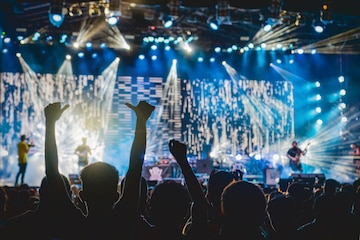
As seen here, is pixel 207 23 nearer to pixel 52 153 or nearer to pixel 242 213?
pixel 52 153

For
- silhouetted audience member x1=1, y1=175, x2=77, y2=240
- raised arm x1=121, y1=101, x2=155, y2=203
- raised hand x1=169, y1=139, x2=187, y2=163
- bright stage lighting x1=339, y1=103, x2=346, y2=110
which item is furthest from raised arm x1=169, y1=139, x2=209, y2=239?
bright stage lighting x1=339, y1=103, x2=346, y2=110

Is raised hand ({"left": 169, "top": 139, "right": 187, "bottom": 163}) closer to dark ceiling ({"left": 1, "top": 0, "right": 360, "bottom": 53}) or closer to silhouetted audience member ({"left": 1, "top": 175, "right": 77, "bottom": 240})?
silhouetted audience member ({"left": 1, "top": 175, "right": 77, "bottom": 240})

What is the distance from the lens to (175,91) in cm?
1702

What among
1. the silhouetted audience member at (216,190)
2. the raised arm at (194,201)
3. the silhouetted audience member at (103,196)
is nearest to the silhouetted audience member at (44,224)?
the silhouetted audience member at (103,196)

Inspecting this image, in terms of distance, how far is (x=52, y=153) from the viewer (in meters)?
2.23

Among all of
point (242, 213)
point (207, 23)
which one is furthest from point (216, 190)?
point (207, 23)

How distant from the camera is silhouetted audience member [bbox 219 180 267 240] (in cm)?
192

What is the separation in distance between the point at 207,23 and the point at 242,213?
12245 millimetres

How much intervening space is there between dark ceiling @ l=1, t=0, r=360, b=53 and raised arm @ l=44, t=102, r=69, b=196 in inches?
323

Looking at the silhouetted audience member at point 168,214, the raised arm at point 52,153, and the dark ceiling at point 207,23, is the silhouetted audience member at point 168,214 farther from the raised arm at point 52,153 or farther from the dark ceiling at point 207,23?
the dark ceiling at point 207,23

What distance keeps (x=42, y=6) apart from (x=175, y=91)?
6357mm

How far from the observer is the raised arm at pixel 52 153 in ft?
7.09

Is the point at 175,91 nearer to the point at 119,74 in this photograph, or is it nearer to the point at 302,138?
the point at 119,74

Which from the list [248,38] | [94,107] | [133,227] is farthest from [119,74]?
[133,227]
